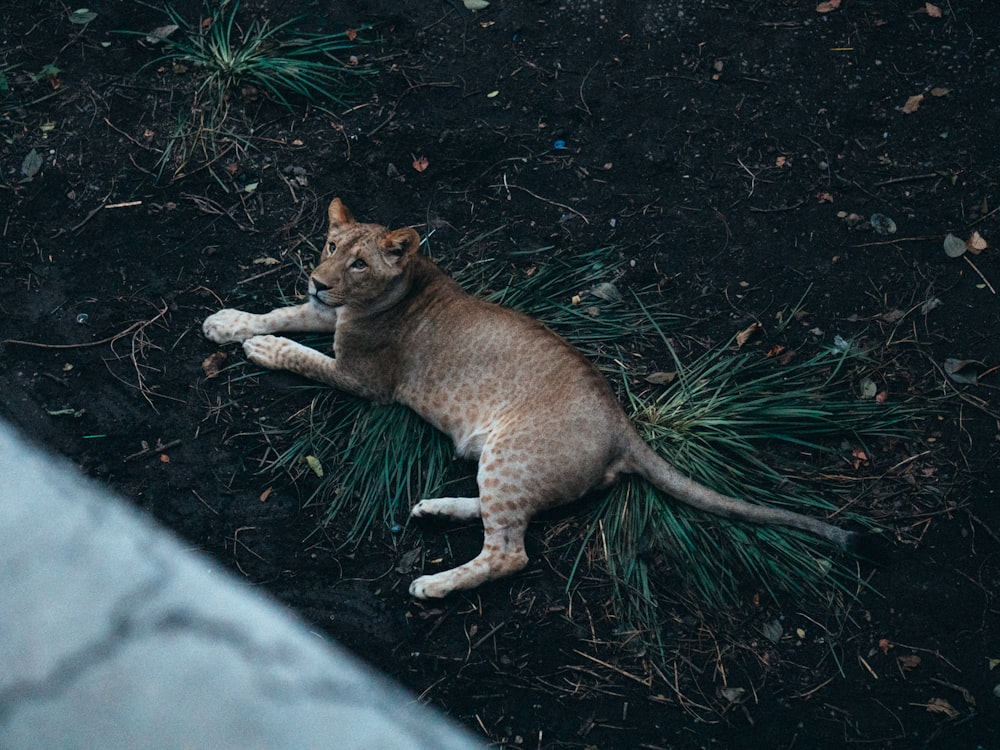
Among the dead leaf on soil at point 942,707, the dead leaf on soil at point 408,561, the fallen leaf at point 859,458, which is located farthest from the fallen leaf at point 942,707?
the dead leaf on soil at point 408,561

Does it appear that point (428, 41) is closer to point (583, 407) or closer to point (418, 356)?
point (418, 356)

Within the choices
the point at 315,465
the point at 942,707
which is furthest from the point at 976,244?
the point at 315,465

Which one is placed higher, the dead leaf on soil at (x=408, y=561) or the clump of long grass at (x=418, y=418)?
the clump of long grass at (x=418, y=418)

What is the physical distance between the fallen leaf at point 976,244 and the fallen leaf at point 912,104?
0.89 meters

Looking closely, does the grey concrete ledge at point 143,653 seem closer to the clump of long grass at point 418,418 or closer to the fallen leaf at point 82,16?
the clump of long grass at point 418,418

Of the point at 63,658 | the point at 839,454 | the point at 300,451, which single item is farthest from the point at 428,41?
the point at 63,658

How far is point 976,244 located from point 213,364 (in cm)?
401

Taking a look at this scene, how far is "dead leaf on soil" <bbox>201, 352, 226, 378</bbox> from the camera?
4.55m

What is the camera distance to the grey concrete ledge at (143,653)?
378cm

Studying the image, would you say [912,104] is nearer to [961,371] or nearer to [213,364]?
[961,371]

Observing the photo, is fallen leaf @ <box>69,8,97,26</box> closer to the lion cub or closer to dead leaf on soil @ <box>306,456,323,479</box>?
the lion cub

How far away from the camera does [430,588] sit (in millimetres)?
3951

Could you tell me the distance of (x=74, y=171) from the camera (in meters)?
5.17

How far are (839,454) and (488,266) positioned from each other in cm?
198
